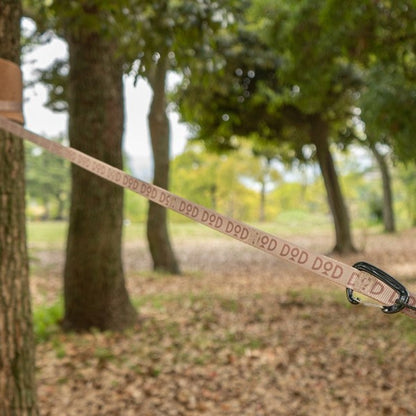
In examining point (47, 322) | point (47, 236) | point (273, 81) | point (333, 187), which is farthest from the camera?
point (47, 236)

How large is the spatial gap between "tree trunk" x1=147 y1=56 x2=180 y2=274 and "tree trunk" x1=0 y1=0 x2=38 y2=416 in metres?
6.96

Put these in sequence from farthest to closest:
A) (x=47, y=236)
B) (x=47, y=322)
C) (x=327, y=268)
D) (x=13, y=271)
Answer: (x=47, y=236), (x=47, y=322), (x=13, y=271), (x=327, y=268)

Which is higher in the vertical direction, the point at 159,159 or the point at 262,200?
the point at 262,200

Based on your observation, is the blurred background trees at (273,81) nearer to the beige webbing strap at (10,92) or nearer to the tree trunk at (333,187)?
the tree trunk at (333,187)

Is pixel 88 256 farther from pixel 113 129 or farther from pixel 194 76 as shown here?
pixel 194 76

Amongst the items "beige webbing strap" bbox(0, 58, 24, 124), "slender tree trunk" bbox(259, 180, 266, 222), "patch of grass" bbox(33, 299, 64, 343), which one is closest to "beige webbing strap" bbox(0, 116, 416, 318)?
"beige webbing strap" bbox(0, 58, 24, 124)

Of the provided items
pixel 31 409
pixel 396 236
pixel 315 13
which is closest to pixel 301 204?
pixel 396 236

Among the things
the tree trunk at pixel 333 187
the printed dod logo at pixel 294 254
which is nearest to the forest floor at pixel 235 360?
the printed dod logo at pixel 294 254

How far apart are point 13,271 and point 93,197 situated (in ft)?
9.82

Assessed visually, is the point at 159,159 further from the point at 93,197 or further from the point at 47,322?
the point at 47,322

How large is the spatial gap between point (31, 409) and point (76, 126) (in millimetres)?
3468

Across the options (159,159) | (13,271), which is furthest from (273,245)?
(159,159)

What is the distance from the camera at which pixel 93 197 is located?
5328 millimetres

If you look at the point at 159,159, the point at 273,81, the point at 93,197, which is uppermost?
the point at 273,81
